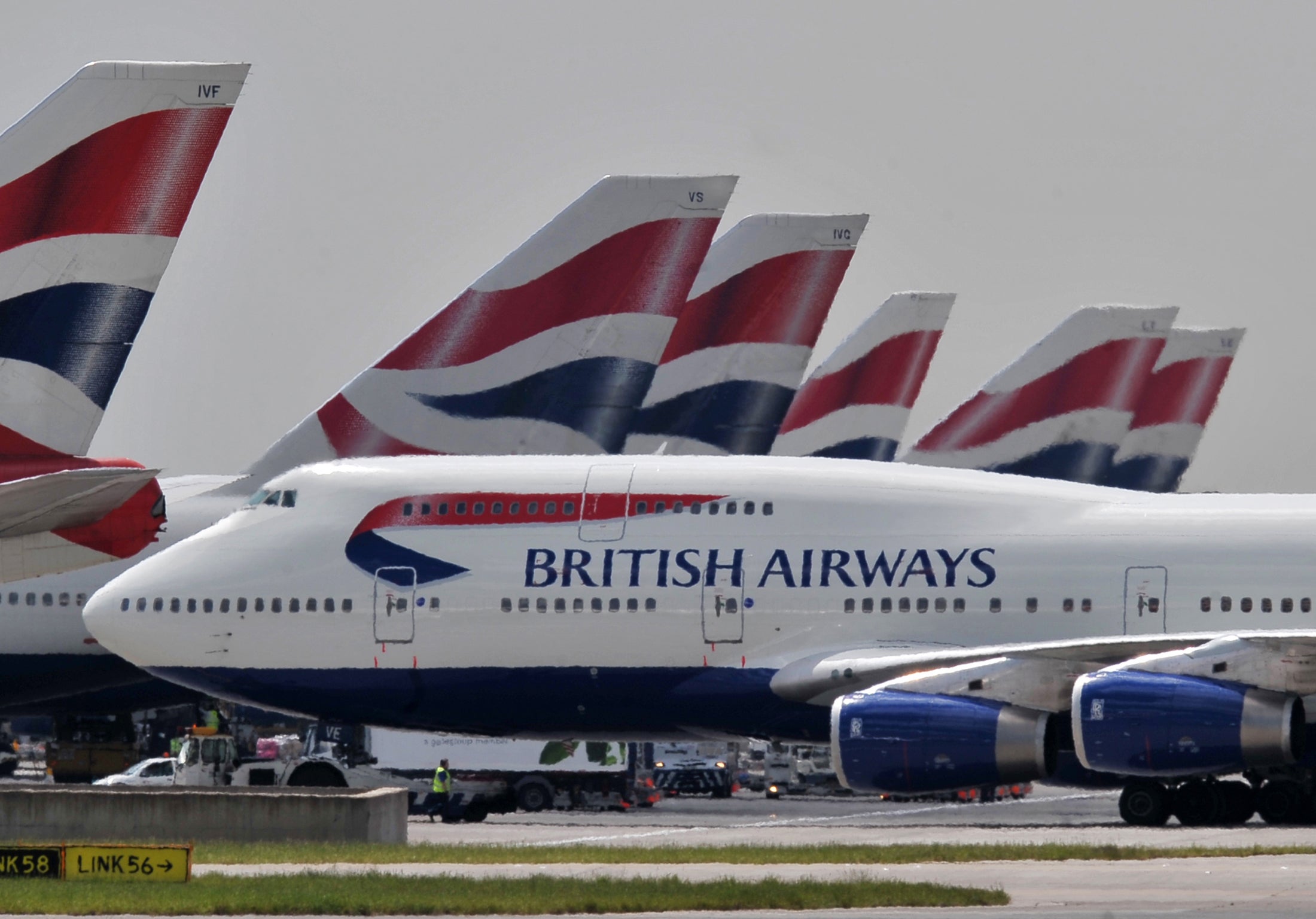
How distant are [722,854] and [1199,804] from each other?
359 inches

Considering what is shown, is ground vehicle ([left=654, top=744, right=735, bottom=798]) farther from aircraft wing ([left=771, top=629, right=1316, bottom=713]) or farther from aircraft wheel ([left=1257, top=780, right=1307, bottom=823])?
aircraft wheel ([left=1257, top=780, right=1307, bottom=823])

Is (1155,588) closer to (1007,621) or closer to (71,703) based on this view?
(1007,621)

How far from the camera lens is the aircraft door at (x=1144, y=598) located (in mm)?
30734

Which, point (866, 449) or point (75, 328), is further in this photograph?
point (866, 449)

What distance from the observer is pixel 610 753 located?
4512 cm

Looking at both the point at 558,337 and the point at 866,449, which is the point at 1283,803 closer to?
the point at 558,337

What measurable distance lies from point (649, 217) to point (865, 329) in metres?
21.5

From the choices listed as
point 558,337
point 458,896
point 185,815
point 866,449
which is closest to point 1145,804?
point 558,337

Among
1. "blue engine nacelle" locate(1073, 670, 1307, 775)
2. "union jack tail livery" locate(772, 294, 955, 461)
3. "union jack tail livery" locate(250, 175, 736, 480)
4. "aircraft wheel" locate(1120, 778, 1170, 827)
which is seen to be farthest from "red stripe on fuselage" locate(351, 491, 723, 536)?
"union jack tail livery" locate(772, 294, 955, 461)

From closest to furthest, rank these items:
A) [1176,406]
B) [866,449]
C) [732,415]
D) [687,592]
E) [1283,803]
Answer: [1283,803], [687,592], [732,415], [866,449], [1176,406]

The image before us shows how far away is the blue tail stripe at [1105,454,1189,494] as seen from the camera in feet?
207

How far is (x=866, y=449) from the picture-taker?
5491 centimetres

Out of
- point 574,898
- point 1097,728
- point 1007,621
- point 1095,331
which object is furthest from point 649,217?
point 1095,331

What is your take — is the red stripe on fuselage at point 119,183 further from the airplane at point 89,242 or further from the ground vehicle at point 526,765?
the ground vehicle at point 526,765
